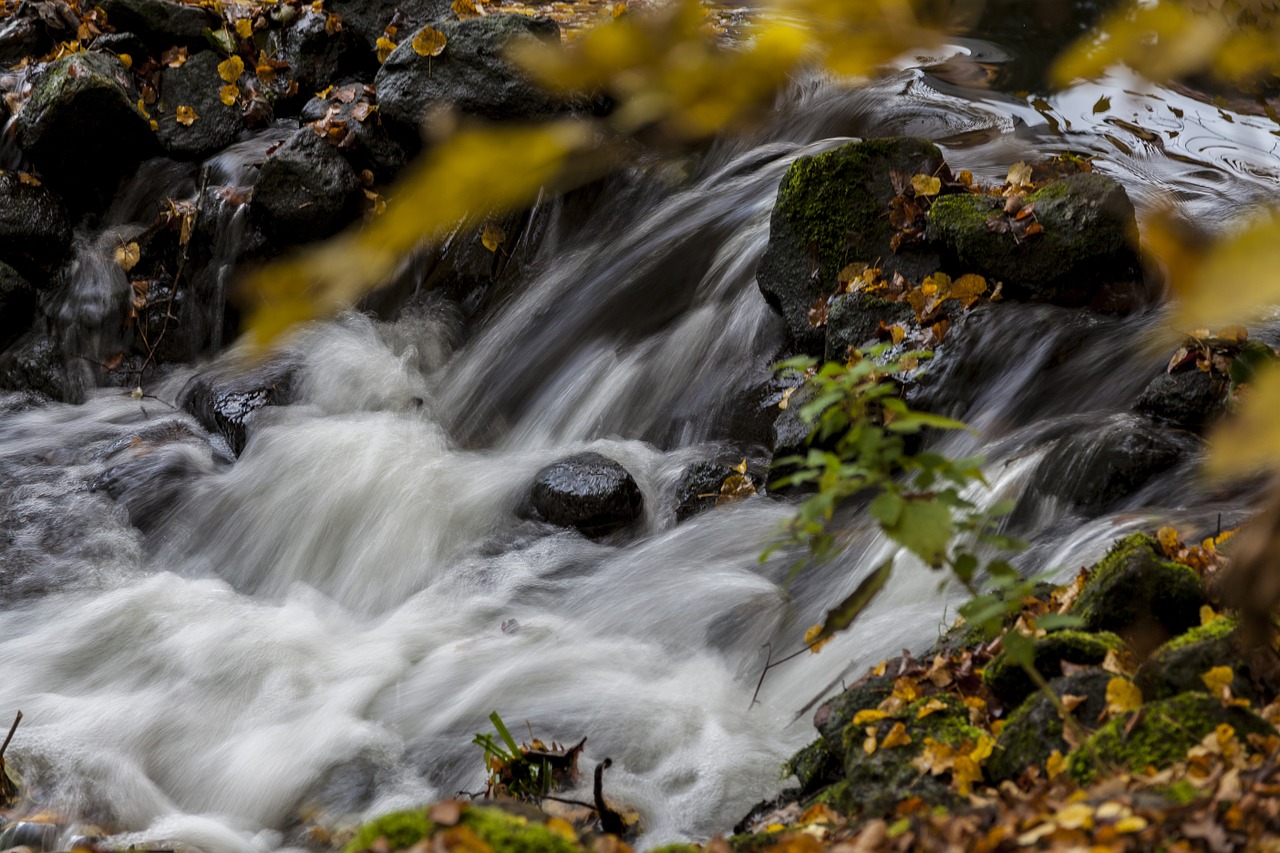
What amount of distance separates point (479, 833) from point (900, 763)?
3.50 feet

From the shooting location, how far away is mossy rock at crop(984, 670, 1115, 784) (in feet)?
7.53

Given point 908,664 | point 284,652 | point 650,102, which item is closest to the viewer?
point 908,664

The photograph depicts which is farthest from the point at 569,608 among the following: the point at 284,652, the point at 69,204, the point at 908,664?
the point at 69,204

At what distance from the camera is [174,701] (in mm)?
4145

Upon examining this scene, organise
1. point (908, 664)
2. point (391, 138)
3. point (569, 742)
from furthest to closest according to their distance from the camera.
→ point (391, 138), point (569, 742), point (908, 664)

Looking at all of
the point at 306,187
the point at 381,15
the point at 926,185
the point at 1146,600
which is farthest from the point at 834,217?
the point at 381,15

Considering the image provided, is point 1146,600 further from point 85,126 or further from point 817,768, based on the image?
point 85,126

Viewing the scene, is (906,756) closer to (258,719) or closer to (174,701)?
(258,719)

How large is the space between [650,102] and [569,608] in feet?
6.84

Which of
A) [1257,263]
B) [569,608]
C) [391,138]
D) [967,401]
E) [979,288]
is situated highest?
[1257,263]

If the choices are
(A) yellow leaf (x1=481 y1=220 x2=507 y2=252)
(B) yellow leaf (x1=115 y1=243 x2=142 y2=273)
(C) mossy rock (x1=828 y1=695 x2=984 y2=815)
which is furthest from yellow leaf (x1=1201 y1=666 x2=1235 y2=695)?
(B) yellow leaf (x1=115 y1=243 x2=142 y2=273)

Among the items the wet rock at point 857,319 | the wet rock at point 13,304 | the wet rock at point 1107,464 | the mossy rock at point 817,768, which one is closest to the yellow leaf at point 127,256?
the wet rock at point 13,304

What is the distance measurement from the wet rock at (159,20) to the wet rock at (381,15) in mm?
1016

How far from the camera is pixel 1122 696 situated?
2316mm
